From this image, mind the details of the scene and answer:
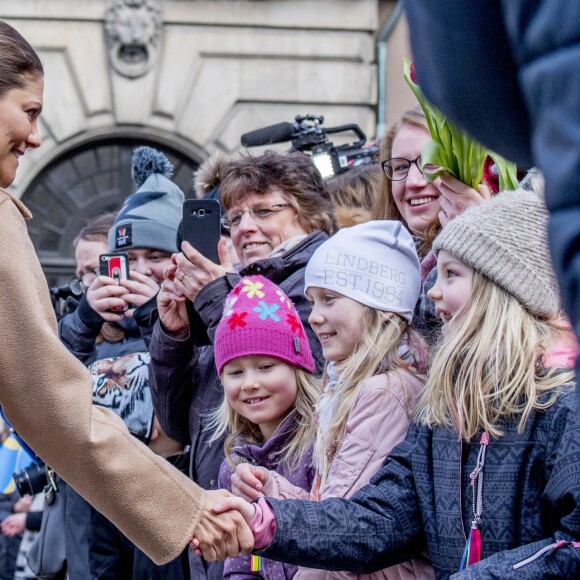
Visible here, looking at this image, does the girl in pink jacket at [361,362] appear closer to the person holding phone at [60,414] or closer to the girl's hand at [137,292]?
the person holding phone at [60,414]

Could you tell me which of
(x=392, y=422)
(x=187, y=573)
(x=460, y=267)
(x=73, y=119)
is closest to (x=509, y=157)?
(x=460, y=267)

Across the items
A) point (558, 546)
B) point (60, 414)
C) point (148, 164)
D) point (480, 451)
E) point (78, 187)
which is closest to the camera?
point (558, 546)

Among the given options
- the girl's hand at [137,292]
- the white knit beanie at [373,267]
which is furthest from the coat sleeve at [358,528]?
the girl's hand at [137,292]

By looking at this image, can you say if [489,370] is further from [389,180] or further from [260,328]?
[389,180]

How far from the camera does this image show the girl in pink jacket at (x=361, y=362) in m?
2.84

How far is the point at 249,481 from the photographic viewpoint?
2.96 meters

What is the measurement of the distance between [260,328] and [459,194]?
74 centimetres

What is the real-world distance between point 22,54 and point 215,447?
142 centimetres

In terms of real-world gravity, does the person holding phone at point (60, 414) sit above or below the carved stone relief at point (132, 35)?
Answer: below

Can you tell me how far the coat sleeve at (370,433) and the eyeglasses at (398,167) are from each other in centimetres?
92

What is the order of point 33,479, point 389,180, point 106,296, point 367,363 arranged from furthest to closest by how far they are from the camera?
point 33,479
point 106,296
point 389,180
point 367,363

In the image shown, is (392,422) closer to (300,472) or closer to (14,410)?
(300,472)

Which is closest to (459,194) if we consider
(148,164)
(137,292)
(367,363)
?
(367,363)

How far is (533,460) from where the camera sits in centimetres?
242
